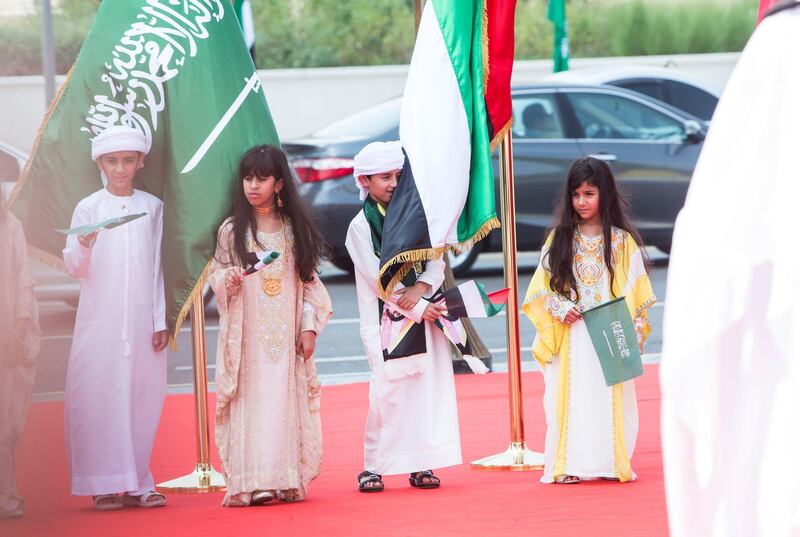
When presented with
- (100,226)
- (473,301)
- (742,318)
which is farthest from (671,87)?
(742,318)

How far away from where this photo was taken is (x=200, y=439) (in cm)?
600

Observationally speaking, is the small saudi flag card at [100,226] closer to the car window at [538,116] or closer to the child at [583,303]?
the child at [583,303]

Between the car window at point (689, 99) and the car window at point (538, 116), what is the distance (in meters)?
3.24

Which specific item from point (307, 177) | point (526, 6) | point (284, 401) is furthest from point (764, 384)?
point (526, 6)

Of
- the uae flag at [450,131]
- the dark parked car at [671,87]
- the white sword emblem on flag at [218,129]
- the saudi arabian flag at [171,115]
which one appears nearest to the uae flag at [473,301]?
the uae flag at [450,131]

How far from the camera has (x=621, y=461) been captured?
5723 millimetres

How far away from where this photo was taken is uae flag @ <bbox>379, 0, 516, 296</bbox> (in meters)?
5.38

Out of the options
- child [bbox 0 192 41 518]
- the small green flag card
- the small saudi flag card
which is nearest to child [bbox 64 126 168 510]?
the small saudi flag card

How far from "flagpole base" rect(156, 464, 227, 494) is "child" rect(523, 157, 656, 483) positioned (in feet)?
4.42

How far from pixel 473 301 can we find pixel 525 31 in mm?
18691

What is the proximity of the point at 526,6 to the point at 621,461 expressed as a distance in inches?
766

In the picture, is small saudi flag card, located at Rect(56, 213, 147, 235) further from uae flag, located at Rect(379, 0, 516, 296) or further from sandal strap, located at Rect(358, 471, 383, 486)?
sandal strap, located at Rect(358, 471, 383, 486)

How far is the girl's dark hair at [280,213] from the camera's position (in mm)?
5562

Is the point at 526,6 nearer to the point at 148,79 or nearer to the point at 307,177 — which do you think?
the point at 307,177
